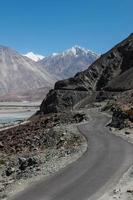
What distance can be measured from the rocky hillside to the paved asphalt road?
→ 6276 cm

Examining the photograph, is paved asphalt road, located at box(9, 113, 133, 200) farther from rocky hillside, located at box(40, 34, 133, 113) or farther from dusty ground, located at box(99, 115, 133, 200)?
rocky hillside, located at box(40, 34, 133, 113)

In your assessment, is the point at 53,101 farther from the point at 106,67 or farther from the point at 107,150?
the point at 107,150

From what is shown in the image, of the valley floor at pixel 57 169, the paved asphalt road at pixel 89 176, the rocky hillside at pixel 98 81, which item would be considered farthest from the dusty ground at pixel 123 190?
the rocky hillside at pixel 98 81

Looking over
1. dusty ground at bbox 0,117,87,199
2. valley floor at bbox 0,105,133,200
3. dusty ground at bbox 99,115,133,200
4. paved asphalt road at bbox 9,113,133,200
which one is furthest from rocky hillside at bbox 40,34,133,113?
dusty ground at bbox 99,115,133,200

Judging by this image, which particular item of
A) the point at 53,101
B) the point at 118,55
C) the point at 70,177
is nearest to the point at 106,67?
the point at 118,55

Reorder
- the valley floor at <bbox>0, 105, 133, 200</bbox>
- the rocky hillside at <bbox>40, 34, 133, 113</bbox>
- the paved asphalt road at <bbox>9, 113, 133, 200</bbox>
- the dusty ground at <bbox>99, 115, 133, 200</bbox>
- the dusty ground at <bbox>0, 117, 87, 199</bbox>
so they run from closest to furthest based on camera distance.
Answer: the dusty ground at <bbox>99, 115, 133, 200</bbox> → the paved asphalt road at <bbox>9, 113, 133, 200</bbox> → the valley floor at <bbox>0, 105, 133, 200</bbox> → the dusty ground at <bbox>0, 117, 87, 199</bbox> → the rocky hillside at <bbox>40, 34, 133, 113</bbox>

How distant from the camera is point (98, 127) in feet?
134

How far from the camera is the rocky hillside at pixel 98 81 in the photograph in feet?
317

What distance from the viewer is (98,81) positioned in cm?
11075

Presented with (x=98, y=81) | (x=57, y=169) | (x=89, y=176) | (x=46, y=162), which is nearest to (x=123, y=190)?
(x=89, y=176)

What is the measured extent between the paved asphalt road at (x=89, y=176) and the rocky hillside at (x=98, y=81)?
A: 206 feet

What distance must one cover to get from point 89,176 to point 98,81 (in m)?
90.1

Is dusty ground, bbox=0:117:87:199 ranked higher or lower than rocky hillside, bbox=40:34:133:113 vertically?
lower

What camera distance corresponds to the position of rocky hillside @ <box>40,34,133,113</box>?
96688mm
